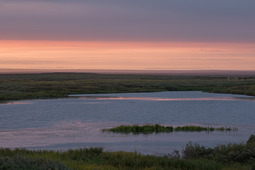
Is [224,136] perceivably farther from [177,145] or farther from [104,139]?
[104,139]

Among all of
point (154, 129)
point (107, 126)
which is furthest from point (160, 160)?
point (107, 126)

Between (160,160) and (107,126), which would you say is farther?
(107,126)

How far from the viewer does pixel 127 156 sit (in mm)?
13625

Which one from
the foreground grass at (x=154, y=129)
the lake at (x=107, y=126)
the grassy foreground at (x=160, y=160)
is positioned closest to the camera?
the grassy foreground at (x=160, y=160)

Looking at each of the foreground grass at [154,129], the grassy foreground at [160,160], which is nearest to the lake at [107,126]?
the foreground grass at [154,129]

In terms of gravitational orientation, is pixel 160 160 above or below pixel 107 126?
above

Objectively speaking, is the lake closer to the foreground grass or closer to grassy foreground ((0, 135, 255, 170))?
the foreground grass

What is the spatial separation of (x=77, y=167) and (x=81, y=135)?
11063 mm

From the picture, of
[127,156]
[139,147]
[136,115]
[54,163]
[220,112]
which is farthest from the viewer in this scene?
[220,112]

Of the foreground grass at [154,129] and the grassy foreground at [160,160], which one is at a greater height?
the grassy foreground at [160,160]

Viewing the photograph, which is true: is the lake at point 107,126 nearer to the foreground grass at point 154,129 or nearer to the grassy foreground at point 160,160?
the foreground grass at point 154,129

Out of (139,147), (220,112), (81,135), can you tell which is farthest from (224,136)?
(220,112)

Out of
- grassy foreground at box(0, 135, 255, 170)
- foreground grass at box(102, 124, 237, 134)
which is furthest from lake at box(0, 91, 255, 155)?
grassy foreground at box(0, 135, 255, 170)

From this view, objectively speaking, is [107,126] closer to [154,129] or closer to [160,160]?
[154,129]
